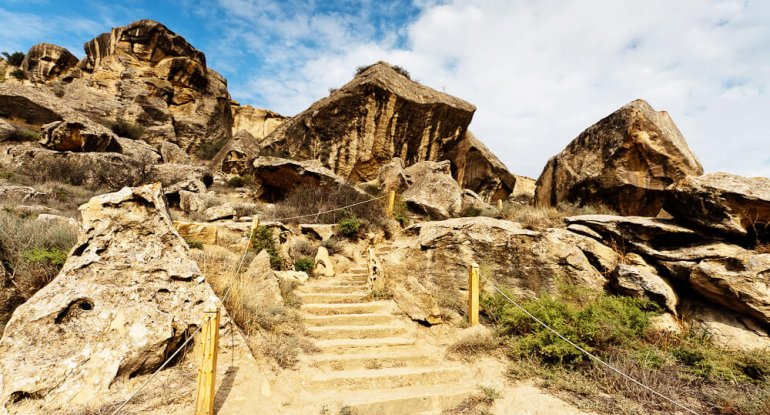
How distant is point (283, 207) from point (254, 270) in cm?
505

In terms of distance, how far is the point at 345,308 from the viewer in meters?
5.77

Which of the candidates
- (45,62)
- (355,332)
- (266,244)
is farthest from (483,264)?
(45,62)

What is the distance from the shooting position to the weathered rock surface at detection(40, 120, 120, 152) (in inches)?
470

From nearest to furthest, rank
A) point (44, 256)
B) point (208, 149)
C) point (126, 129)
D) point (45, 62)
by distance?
point (44, 256), point (126, 129), point (45, 62), point (208, 149)

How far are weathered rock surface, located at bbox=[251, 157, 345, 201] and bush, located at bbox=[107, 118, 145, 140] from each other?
957 centimetres

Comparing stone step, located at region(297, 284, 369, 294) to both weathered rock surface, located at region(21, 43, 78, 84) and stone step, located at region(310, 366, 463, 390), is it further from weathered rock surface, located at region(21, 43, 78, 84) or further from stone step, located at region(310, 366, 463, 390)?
weathered rock surface, located at region(21, 43, 78, 84)

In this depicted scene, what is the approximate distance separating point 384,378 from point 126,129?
62.6ft

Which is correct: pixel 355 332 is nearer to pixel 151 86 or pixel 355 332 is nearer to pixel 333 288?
pixel 333 288

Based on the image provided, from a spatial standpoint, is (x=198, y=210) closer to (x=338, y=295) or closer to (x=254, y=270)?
(x=254, y=270)

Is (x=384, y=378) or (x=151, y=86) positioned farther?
(x=151, y=86)

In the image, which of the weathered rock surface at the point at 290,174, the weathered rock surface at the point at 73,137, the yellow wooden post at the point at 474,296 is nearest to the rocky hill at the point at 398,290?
the weathered rock surface at the point at 290,174

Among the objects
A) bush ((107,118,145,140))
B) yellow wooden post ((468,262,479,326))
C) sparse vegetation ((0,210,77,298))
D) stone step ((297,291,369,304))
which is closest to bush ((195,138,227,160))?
bush ((107,118,145,140))

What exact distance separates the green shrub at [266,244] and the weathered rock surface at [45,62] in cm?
2219

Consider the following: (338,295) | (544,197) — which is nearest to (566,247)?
(338,295)
